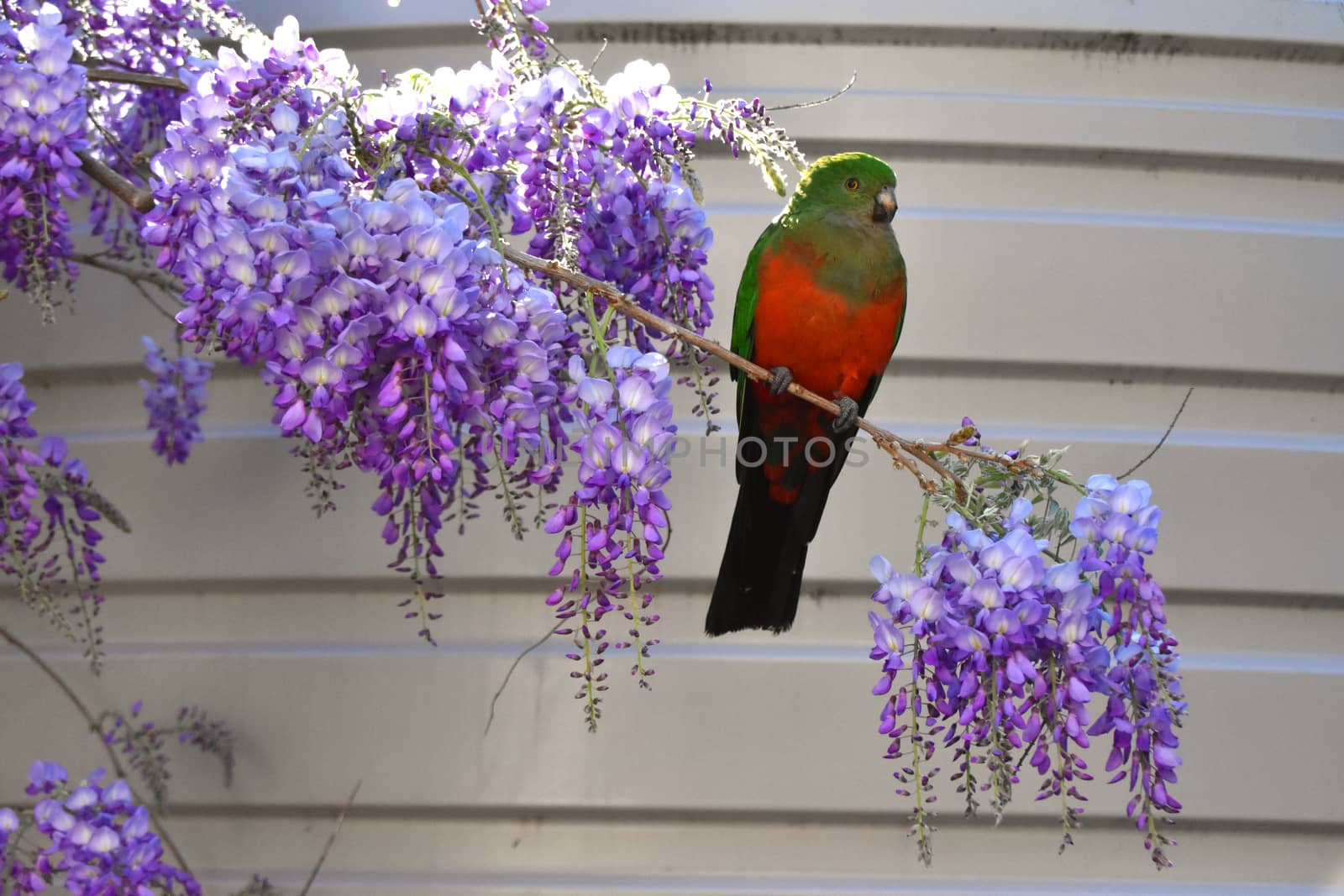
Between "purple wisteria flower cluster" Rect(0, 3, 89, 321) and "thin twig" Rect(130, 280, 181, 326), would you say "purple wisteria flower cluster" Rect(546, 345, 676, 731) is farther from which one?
"thin twig" Rect(130, 280, 181, 326)

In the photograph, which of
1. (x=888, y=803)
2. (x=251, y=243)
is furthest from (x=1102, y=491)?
(x=888, y=803)

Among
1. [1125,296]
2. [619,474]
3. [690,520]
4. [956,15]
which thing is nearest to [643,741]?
[690,520]

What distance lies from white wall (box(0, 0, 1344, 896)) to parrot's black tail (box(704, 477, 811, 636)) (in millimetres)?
338

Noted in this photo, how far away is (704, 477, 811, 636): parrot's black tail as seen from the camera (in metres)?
1.82

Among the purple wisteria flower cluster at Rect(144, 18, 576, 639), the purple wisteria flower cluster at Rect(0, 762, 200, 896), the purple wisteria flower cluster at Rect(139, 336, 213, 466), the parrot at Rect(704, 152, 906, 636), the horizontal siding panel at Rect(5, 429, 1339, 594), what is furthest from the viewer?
the horizontal siding panel at Rect(5, 429, 1339, 594)

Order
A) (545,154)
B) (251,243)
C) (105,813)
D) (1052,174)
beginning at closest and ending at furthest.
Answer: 1. (251,243)
2. (545,154)
3. (105,813)
4. (1052,174)

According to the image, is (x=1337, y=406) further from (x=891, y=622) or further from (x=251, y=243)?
(x=251, y=243)

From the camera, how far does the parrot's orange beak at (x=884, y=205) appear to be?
6.85 feet

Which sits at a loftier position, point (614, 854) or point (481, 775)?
point (481, 775)

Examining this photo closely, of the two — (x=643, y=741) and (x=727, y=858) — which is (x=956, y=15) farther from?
(x=727, y=858)

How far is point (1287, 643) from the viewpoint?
2.30 m

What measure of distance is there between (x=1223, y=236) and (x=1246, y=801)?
1.19 meters

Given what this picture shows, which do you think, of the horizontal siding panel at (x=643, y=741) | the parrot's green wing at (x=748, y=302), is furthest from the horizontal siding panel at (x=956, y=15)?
the horizontal siding panel at (x=643, y=741)

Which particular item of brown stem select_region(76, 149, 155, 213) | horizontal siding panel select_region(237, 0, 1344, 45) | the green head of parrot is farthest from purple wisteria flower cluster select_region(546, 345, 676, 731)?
horizontal siding panel select_region(237, 0, 1344, 45)
